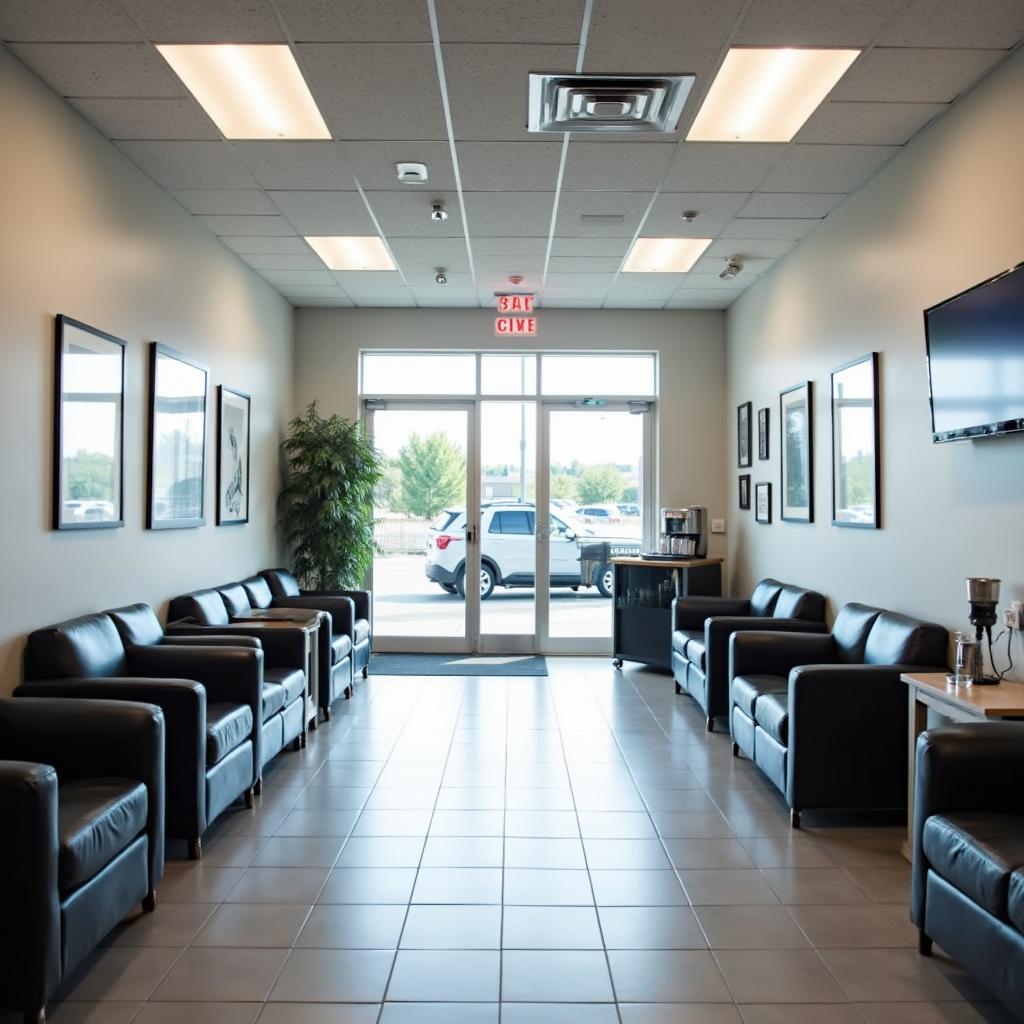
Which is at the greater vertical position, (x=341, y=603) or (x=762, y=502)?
(x=762, y=502)

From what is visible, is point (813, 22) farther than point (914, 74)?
No

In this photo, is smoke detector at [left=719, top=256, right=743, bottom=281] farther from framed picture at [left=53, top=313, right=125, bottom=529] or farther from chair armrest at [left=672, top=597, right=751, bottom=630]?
framed picture at [left=53, top=313, right=125, bottom=529]

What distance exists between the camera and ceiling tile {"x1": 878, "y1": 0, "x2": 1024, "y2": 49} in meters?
3.28

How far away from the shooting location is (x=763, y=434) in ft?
23.1

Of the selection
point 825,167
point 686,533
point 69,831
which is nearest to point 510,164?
point 825,167

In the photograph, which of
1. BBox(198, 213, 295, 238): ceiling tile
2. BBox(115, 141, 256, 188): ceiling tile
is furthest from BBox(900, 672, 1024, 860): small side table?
BBox(198, 213, 295, 238): ceiling tile

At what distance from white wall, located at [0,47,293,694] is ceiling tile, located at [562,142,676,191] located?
7.85 ft

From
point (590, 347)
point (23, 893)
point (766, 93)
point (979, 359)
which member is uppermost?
point (766, 93)

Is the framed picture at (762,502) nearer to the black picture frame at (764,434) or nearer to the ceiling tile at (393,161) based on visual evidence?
the black picture frame at (764,434)

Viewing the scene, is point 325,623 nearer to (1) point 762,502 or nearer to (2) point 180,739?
(2) point 180,739

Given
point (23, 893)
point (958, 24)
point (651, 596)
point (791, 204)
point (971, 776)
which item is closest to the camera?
point (23, 893)

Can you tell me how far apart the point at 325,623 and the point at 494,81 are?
3534mm

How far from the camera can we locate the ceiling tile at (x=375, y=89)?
12.0ft

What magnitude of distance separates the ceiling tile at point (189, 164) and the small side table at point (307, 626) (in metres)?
2.60
